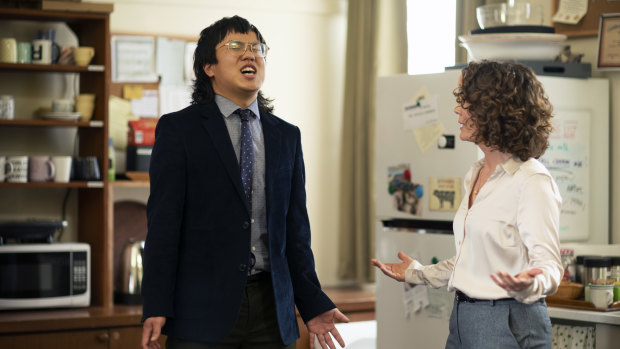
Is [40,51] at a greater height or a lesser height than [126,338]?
greater

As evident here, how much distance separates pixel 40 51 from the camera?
4062 millimetres

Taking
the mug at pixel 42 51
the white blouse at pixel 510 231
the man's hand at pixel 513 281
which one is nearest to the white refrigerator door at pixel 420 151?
the white blouse at pixel 510 231

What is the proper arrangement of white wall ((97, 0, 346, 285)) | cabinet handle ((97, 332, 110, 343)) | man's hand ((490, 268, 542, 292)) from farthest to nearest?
1. white wall ((97, 0, 346, 285))
2. cabinet handle ((97, 332, 110, 343))
3. man's hand ((490, 268, 542, 292))

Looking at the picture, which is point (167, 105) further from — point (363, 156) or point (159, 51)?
point (363, 156)

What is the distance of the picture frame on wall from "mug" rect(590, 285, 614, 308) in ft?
3.20

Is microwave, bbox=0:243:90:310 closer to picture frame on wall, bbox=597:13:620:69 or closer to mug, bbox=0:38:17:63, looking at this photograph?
mug, bbox=0:38:17:63

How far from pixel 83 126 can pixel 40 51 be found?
0.42 m

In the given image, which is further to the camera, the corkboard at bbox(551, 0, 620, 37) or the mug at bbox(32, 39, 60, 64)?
the mug at bbox(32, 39, 60, 64)

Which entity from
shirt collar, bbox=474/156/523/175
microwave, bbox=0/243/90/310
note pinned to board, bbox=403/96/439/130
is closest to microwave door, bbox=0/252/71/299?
microwave, bbox=0/243/90/310

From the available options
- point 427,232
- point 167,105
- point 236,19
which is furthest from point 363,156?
point 236,19

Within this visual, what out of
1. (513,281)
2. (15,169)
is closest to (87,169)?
(15,169)

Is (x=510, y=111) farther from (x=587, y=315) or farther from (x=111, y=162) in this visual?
(x=111, y=162)

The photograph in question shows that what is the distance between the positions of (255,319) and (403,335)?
153 cm

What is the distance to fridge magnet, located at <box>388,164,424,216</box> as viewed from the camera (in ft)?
10.6
